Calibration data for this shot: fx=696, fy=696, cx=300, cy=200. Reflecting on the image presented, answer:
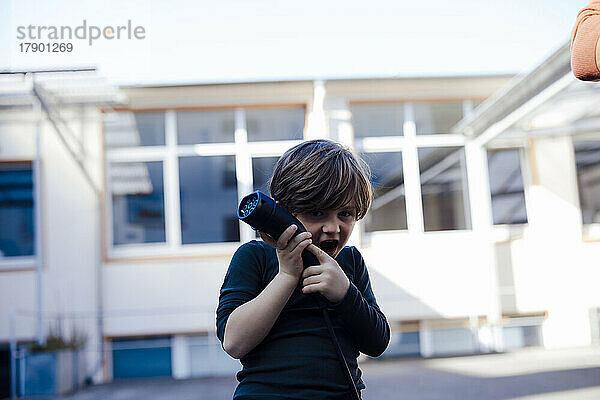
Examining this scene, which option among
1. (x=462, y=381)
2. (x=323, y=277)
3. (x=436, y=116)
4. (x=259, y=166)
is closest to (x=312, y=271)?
(x=323, y=277)

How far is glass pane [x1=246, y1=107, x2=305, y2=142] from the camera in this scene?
17.9ft

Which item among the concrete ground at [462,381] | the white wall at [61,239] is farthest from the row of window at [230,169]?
the concrete ground at [462,381]

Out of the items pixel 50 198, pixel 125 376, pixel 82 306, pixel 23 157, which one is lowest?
pixel 125 376

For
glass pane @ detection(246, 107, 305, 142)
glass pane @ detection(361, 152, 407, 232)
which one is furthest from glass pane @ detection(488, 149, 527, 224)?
glass pane @ detection(246, 107, 305, 142)

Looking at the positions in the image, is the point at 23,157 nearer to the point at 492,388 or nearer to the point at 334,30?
the point at 334,30

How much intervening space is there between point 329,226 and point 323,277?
0.06 m

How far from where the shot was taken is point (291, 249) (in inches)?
24.8

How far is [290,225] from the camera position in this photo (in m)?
0.62

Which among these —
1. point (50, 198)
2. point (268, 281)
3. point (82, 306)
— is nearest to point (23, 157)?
point (50, 198)

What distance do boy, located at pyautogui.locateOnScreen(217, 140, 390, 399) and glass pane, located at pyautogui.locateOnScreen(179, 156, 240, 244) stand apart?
15.5 feet

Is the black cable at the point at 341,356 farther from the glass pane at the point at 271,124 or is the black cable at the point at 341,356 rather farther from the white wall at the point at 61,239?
the glass pane at the point at 271,124

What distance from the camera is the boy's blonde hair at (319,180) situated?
68 cm

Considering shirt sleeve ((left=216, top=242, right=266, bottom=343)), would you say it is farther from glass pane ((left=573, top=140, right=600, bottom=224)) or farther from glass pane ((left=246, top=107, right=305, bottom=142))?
glass pane ((left=573, top=140, right=600, bottom=224))

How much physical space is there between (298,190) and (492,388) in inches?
120
